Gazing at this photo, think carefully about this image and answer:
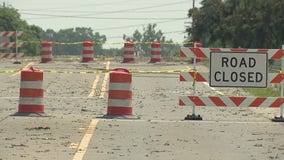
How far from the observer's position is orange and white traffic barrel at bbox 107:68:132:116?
51.2 feet

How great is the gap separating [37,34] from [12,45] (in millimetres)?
91678

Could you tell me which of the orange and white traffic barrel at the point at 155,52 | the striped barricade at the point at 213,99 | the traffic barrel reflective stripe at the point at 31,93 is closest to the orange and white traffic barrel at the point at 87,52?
the orange and white traffic barrel at the point at 155,52

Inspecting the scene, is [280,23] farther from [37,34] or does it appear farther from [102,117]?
[37,34]

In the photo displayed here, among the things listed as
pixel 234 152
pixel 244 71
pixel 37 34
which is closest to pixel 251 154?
pixel 234 152

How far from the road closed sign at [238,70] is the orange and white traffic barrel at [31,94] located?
391 centimetres

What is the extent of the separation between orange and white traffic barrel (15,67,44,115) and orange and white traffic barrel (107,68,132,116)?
1.61m

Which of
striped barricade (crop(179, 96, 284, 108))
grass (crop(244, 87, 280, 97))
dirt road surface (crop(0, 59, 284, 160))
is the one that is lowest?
dirt road surface (crop(0, 59, 284, 160))

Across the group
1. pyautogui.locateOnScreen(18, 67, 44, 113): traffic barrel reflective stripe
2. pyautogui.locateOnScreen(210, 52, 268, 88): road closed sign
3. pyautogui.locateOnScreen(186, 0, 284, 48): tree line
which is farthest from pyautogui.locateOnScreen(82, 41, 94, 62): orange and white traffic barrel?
pyautogui.locateOnScreen(210, 52, 268, 88): road closed sign

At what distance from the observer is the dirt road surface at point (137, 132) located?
35.3 feet

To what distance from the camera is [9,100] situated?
19.3 meters

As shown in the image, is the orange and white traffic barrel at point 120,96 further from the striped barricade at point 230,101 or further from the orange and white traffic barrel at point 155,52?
the orange and white traffic barrel at point 155,52

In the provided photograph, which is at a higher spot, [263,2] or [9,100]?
[263,2]

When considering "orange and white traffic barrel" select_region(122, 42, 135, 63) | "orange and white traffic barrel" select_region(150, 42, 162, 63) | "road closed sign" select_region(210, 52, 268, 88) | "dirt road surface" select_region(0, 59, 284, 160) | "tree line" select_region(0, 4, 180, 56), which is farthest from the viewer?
"tree line" select_region(0, 4, 180, 56)

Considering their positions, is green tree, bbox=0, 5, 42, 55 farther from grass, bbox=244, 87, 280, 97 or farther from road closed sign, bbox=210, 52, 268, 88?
road closed sign, bbox=210, 52, 268, 88
